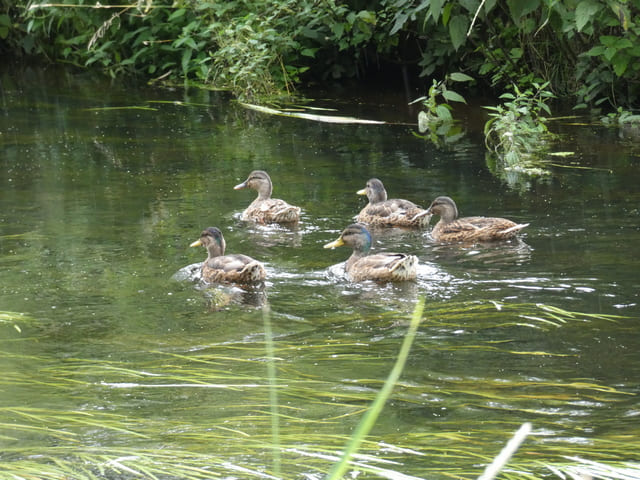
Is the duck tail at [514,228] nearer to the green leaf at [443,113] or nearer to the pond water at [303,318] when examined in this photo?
the pond water at [303,318]

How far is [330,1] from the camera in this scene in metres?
19.0

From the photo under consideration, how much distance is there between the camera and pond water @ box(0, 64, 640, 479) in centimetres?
455

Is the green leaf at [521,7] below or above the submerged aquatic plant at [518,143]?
above

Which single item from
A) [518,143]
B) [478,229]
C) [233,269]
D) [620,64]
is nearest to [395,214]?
[478,229]

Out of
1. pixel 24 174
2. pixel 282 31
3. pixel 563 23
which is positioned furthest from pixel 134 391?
pixel 282 31

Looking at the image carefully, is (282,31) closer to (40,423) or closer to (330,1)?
(330,1)

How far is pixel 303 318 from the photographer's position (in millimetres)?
7254

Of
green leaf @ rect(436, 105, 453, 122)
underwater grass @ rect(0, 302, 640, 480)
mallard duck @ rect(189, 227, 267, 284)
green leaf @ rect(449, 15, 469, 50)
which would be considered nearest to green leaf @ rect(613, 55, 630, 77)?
green leaf @ rect(449, 15, 469, 50)

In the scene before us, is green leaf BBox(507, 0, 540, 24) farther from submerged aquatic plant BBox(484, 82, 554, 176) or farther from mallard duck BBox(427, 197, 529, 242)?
mallard duck BBox(427, 197, 529, 242)

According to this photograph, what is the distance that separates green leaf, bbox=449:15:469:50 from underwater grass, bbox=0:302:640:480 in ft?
23.5

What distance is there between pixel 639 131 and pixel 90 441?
11.3 meters

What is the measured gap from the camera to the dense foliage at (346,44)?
1540 cm

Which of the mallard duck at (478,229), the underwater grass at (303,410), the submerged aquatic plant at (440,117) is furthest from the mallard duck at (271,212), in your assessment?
the submerged aquatic plant at (440,117)

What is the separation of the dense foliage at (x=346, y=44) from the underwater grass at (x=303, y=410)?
7460mm
